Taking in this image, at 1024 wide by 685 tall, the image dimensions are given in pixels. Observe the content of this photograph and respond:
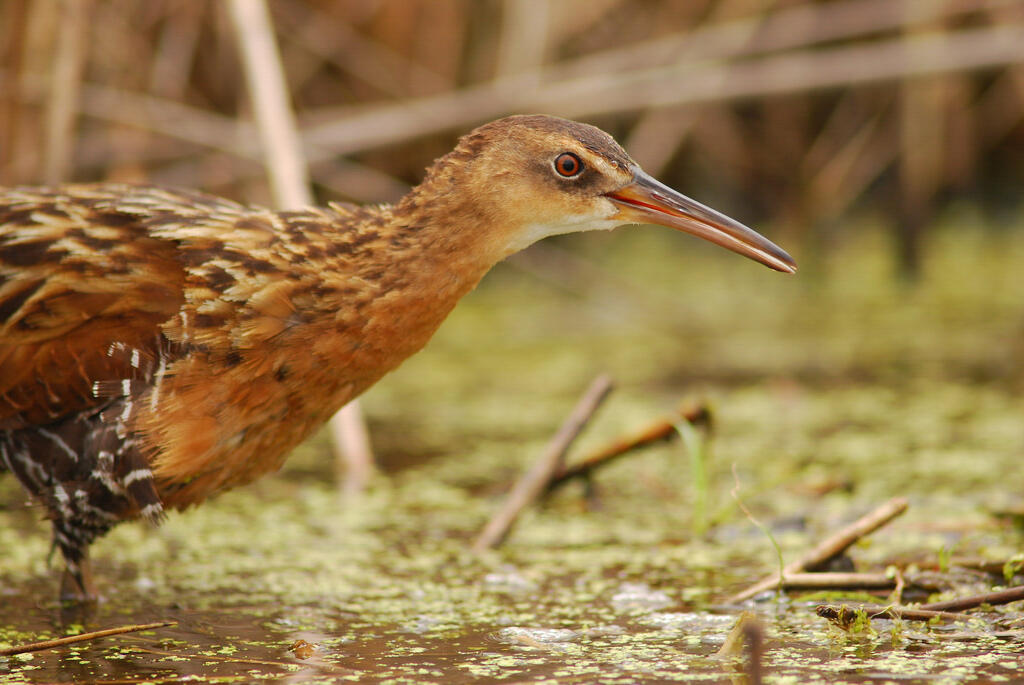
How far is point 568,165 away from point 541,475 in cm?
106

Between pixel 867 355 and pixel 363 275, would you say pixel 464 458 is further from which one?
pixel 867 355

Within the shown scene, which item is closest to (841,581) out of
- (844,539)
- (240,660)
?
(844,539)

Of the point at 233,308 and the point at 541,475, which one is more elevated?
the point at 233,308

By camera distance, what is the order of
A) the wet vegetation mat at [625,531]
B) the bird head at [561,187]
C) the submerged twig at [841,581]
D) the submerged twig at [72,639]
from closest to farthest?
the submerged twig at [72,639] → the wet vegetation mat at [625,531] → the submerged twig at [841,581] → the bird head at [561,187]

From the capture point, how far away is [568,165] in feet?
10.6

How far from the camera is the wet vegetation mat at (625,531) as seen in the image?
2836 millimetres

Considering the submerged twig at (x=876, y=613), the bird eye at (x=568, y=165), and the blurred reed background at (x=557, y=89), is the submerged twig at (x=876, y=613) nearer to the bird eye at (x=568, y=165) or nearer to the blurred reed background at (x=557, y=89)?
the bird eye at (x=568, y=165)

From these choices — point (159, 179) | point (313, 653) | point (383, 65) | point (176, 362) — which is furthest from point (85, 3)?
point (313, 653)

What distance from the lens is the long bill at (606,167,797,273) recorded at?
3.21m

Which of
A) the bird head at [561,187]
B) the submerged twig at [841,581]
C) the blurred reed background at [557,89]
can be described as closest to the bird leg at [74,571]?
the bird head at [561,187]

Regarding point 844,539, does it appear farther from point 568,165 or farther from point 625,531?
point 568,165

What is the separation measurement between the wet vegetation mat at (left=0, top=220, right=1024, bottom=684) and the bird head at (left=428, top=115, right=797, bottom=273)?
629mm

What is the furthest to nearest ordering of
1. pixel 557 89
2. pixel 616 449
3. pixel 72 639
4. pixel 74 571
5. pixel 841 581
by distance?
pixel 557 89, pixel 616 449, pixel 74 571, pixel 841 581, pixel 72 639

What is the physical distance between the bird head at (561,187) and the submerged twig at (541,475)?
31.8 inches
